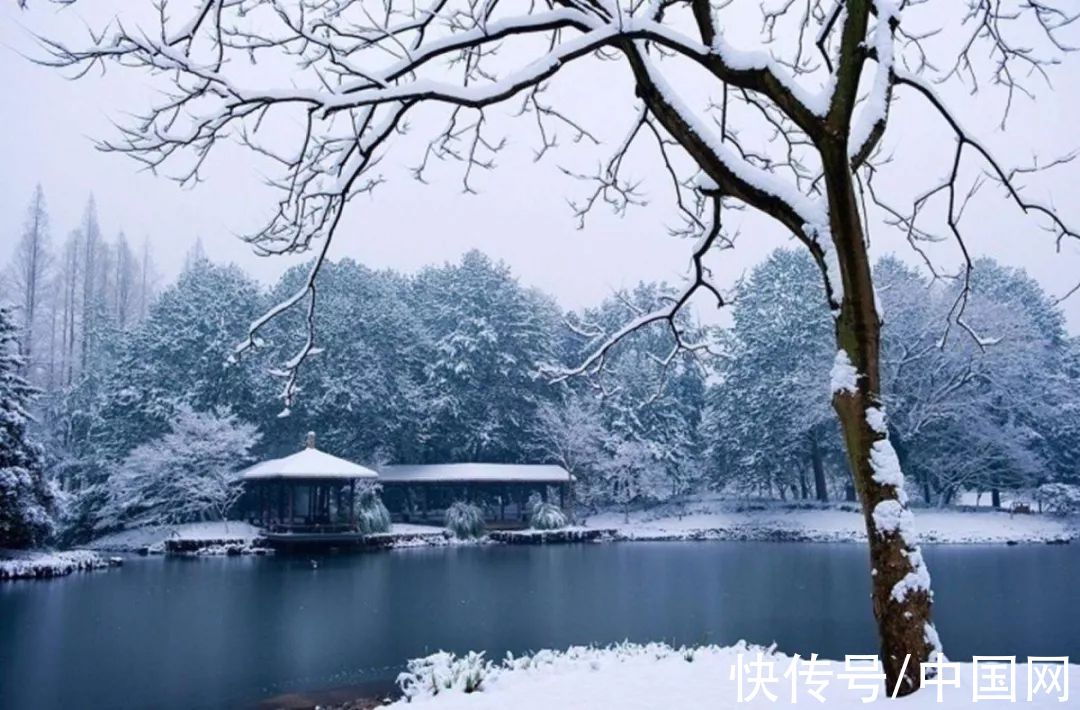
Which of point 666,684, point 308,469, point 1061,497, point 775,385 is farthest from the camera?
point 775,385

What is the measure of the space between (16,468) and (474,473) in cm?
1748

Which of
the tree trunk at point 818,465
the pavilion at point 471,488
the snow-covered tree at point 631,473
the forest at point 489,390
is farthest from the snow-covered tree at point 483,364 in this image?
the tree trunk at point 818,465

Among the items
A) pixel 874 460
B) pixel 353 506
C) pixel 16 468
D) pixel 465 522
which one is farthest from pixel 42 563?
pixel 874 460

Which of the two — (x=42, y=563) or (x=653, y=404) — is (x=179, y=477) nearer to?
(x=42, y=563)

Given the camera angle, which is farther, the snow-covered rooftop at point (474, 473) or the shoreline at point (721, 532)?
the snow-covered rooftop at point (474, 473)

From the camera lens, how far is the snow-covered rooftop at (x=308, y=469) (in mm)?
28344

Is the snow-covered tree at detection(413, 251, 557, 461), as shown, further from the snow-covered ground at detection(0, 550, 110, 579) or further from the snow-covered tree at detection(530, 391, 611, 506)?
the snow-covered ground at detection(0, 550, 110, 579)

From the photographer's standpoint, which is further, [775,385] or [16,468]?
[775,385]

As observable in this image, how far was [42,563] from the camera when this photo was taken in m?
19.6

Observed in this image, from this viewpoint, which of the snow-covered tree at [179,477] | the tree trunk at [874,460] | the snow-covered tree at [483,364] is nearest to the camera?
the tree trunk at [874,460]

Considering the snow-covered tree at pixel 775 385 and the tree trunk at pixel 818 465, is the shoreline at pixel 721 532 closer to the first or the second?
the tree trunk at pixel 818 465

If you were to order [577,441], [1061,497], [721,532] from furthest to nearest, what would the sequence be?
[577,441], [721,532], [1061,497]

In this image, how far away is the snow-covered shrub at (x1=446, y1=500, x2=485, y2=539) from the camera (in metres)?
31.5

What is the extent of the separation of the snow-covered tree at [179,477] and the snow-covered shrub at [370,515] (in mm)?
4097
